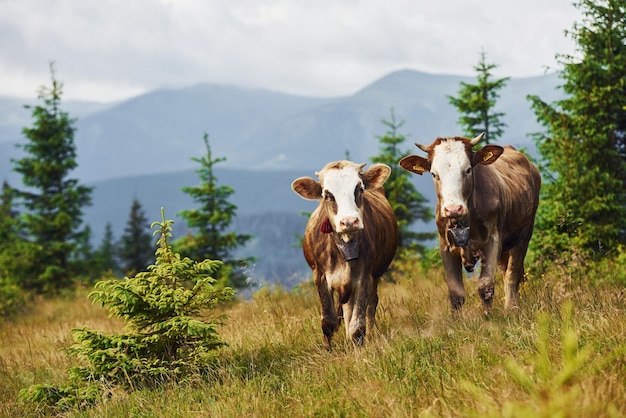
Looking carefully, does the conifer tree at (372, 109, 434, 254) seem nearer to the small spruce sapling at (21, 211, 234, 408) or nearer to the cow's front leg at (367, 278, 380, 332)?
the cow's front leg at (367, 278, 380, 332)

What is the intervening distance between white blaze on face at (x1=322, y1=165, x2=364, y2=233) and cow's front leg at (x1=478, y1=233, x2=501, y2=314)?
1763 mm

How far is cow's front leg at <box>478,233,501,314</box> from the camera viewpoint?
7.27 meters

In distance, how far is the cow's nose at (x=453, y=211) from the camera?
6.67 metres

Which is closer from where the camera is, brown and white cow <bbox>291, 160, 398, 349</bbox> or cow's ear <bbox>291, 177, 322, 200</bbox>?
brown and white cow <bbox>291, 160, 398, 349</bbox>

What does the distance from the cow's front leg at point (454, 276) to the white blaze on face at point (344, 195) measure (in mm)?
1440

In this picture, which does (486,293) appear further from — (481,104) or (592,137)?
(481,104)

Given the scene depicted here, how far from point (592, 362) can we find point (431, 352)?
168cm

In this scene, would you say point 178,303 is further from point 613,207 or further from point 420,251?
point 420,251

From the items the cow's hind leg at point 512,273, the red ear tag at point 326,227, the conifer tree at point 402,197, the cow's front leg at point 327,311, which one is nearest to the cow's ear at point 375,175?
the red ear tag at point 326,227

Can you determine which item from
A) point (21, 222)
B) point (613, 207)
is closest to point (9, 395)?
point (613, 207)

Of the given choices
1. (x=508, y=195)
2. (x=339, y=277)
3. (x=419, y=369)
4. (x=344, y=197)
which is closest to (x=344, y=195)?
(x=344, y=197)

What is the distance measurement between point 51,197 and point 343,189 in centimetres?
2233

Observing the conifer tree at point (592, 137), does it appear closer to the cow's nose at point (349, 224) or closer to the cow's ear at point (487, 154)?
the cow's ear at point (487, 154)

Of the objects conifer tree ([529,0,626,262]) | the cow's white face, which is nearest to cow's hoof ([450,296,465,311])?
the cow's white face
